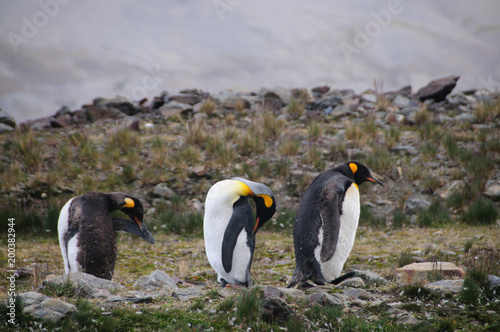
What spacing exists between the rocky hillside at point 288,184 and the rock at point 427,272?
0.14 metres

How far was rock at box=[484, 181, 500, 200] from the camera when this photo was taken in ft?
31.7

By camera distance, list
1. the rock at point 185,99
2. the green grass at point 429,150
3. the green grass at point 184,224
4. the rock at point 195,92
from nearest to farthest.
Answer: the green grass at point 184,224 → the green grass at point 429,150 → the rock at point 185,99 → the rock at point 195,92

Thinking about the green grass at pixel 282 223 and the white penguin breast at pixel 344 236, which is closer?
the white penguin breast at pixel 344 236

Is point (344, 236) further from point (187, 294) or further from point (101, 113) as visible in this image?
point (101, 113)

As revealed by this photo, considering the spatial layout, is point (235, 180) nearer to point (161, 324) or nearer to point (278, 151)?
point (161, 324)

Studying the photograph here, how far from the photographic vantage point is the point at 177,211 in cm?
1006

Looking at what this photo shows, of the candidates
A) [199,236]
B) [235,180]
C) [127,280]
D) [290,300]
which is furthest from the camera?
[199,236]

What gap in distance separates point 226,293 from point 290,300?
0.62 metres

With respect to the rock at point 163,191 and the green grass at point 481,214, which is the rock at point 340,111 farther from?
the rock at point 163,191

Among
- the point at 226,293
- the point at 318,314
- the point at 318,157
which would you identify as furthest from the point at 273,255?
the point at 318,157

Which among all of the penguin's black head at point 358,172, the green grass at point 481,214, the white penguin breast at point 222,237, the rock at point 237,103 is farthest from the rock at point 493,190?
the rock at point 237,103

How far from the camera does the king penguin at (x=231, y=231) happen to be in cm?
480

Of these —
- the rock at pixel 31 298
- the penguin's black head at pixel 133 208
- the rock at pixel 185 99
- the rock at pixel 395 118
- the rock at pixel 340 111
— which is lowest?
the rock at pixel 31 298

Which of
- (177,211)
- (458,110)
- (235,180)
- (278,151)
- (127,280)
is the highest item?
(458,110)
